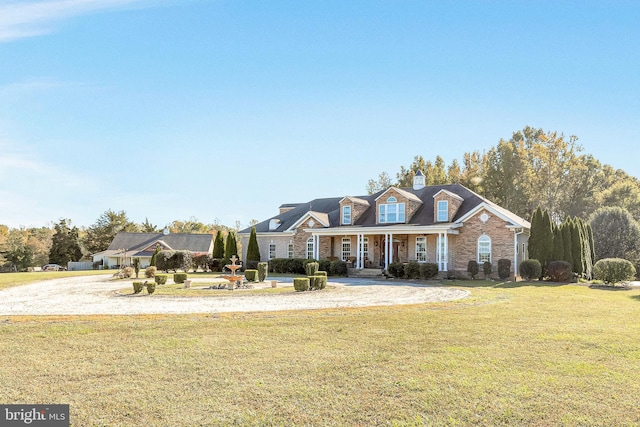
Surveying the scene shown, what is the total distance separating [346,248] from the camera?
36375 millimetres

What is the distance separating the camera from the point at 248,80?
2088 cm

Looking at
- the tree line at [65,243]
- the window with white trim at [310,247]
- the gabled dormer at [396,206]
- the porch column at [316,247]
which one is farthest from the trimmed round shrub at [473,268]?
the tree line at [65,243]

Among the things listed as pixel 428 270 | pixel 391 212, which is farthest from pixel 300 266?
pixel 428 270

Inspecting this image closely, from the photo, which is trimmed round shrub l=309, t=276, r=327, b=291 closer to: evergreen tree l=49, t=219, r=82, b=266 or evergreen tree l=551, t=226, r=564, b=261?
evergreen tree l=551, t=226, r=564, b=261

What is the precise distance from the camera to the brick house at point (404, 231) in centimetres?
2998

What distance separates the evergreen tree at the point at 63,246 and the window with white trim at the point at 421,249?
54395 mm

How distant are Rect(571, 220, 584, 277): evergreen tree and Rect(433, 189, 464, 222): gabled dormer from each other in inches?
282

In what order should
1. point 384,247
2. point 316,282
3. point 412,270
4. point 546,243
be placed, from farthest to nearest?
1. point 384,247
2. point 412,270
3. point 546,243
4. point 316,282

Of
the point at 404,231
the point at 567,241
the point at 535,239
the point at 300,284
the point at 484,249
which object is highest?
the point at 404,231

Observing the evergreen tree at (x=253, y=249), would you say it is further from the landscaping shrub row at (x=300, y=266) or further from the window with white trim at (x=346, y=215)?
the window with white trim at (x=346, y=215)

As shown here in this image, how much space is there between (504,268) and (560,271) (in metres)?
2.97

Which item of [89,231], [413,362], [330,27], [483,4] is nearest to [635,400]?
[413,362]

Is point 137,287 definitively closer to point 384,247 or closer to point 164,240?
point 384,247

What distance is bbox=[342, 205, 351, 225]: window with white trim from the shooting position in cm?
3609
